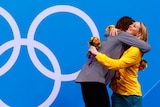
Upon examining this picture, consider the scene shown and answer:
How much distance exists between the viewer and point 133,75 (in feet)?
7.14

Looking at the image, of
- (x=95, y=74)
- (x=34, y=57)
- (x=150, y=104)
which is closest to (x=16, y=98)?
(x=34, y=57)

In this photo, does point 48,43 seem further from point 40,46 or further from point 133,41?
point 133,41

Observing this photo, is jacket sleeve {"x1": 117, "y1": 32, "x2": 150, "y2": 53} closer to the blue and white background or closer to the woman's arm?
the woman's arm

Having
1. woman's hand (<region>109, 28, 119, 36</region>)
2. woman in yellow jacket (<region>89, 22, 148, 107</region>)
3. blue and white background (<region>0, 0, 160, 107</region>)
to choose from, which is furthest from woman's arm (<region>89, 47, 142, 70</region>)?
blue and white background (<region>0, 0, 160, 107</region>)

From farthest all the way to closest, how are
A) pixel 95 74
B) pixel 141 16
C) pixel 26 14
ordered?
pixel 141 16 → pixel 26 14 → pixel 95 74

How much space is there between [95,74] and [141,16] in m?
0.80

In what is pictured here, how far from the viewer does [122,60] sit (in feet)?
6.70

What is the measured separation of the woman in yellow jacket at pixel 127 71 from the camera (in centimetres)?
203

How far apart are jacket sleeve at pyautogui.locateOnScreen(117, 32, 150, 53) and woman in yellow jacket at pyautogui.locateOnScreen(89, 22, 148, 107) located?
3 centimetres

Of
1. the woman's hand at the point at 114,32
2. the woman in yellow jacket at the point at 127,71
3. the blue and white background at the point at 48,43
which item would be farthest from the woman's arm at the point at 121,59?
the blue and white background at the point at 48,43

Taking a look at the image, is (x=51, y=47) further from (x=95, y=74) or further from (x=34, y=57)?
(x=95, y=74)

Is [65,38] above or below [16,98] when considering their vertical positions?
above

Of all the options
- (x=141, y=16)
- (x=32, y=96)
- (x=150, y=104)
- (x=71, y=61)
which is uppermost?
(x=141, y=16)

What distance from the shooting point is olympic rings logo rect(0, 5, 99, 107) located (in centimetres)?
249
